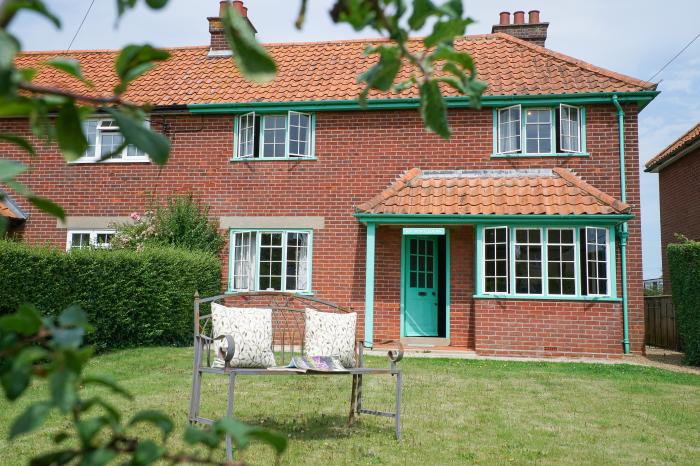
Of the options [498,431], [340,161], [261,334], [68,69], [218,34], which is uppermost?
[218,34]

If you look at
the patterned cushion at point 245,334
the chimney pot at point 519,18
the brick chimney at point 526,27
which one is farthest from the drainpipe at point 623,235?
the patterned cushion at point 245,334

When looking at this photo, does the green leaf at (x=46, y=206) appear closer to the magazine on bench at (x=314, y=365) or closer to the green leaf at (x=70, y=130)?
the green leaf at (x=70, y=130)

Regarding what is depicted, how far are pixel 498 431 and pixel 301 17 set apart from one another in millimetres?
5965

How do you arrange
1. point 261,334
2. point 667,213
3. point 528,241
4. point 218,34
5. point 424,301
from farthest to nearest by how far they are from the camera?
point 667,213
point 218,34
point 424,301
point 528,241
point 261,334

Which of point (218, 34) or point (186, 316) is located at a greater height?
point (218, 34)

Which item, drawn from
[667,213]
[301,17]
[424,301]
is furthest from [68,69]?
[667,213]

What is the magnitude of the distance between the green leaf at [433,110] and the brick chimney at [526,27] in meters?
16.6

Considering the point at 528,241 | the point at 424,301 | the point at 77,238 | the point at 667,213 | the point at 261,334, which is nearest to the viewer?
the point at 261,334

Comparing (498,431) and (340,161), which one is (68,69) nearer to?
(498,431)

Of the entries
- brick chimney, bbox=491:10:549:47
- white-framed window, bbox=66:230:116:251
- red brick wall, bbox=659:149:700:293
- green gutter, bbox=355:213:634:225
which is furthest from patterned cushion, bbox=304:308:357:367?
red brick wall, bbox=659:149:700:293

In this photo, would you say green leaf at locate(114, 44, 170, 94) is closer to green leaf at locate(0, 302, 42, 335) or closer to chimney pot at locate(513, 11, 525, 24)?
green leaf at locate(0, 302, 42, 335)

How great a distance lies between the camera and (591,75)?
14086mm

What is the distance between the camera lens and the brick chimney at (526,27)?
1620cm

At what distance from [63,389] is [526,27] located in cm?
1713
